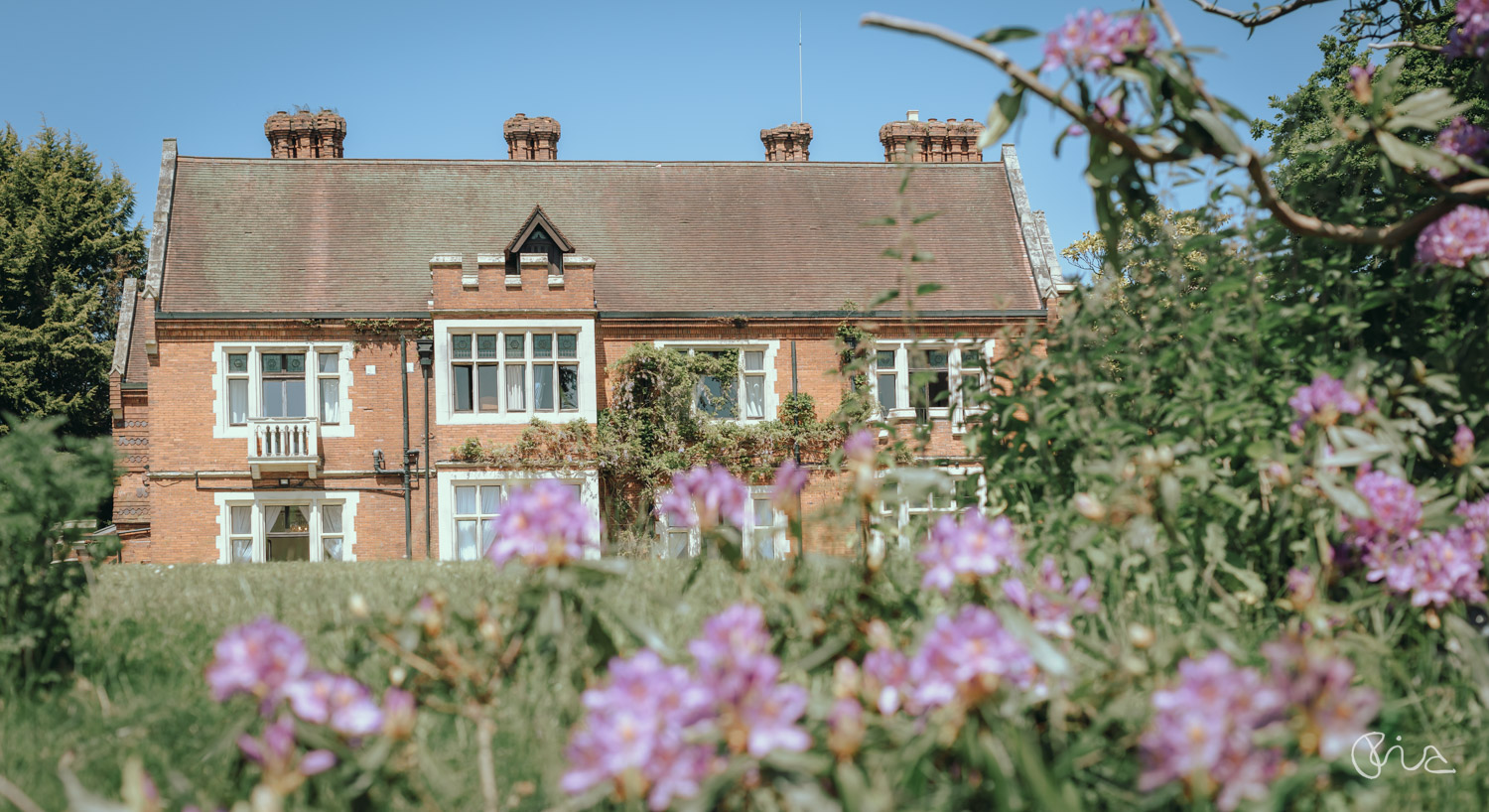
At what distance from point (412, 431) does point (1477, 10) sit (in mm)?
18089

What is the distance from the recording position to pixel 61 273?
103 ft

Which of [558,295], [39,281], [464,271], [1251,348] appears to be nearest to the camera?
[1251,348]

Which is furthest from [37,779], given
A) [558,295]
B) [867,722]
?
[558,295]

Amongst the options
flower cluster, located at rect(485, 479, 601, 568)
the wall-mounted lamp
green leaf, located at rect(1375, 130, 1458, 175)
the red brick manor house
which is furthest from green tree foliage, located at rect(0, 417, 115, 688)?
the wall-mounted lamp

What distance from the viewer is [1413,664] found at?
2822 millimetres

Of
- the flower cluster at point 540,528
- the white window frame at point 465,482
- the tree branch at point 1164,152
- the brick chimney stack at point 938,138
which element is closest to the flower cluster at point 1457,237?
the tree branch at point 1164,152

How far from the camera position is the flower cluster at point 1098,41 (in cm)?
255

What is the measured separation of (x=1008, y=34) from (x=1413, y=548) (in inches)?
63.8

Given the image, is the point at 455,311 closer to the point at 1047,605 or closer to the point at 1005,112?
the point at 1005,112

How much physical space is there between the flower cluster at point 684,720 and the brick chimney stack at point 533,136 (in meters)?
23.8

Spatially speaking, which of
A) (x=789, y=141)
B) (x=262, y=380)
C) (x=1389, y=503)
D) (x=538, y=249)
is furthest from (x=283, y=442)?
(x=1389, y=503)

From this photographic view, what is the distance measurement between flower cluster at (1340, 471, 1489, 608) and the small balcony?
18.4 m

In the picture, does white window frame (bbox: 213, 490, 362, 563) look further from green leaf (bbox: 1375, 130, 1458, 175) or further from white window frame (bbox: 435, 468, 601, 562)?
green leaf (bbox: 1375, 130, 1458, 175)

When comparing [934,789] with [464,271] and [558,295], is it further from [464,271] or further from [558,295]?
[464,271]
